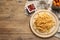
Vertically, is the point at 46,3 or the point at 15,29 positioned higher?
the point at 46,3

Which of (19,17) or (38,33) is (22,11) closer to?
(19,17)

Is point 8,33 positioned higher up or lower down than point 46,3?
lower down

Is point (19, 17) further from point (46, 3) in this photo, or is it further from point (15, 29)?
point (46, 3)

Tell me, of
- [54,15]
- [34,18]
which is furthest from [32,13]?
[54,15]

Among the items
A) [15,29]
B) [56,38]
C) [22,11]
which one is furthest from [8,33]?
[56,38]

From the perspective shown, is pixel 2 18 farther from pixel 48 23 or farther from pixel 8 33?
pixel 48 23
